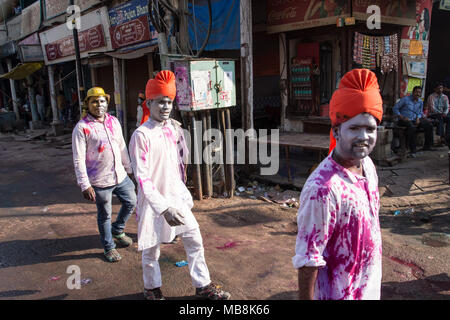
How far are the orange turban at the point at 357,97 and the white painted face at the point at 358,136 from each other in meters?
0.03

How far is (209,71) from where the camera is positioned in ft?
21.8

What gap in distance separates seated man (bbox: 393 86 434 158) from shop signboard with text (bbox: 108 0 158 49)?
6655 millimetres

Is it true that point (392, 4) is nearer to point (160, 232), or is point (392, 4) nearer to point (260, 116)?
point (260, 116)

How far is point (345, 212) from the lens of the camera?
180cm

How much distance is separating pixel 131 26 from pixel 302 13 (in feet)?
17.6

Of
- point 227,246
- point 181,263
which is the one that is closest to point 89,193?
point 181,263

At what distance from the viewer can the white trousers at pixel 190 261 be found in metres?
3.41

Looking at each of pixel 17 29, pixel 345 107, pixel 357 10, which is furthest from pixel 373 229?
pixel 17 29

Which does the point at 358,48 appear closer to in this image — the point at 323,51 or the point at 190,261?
the point at 323,51

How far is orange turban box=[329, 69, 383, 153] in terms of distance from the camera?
6.06 feet

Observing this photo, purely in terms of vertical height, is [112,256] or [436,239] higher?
[112,256]

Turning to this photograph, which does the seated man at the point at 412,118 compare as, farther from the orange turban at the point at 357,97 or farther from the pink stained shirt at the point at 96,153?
the orange turban at the point at 357,97
